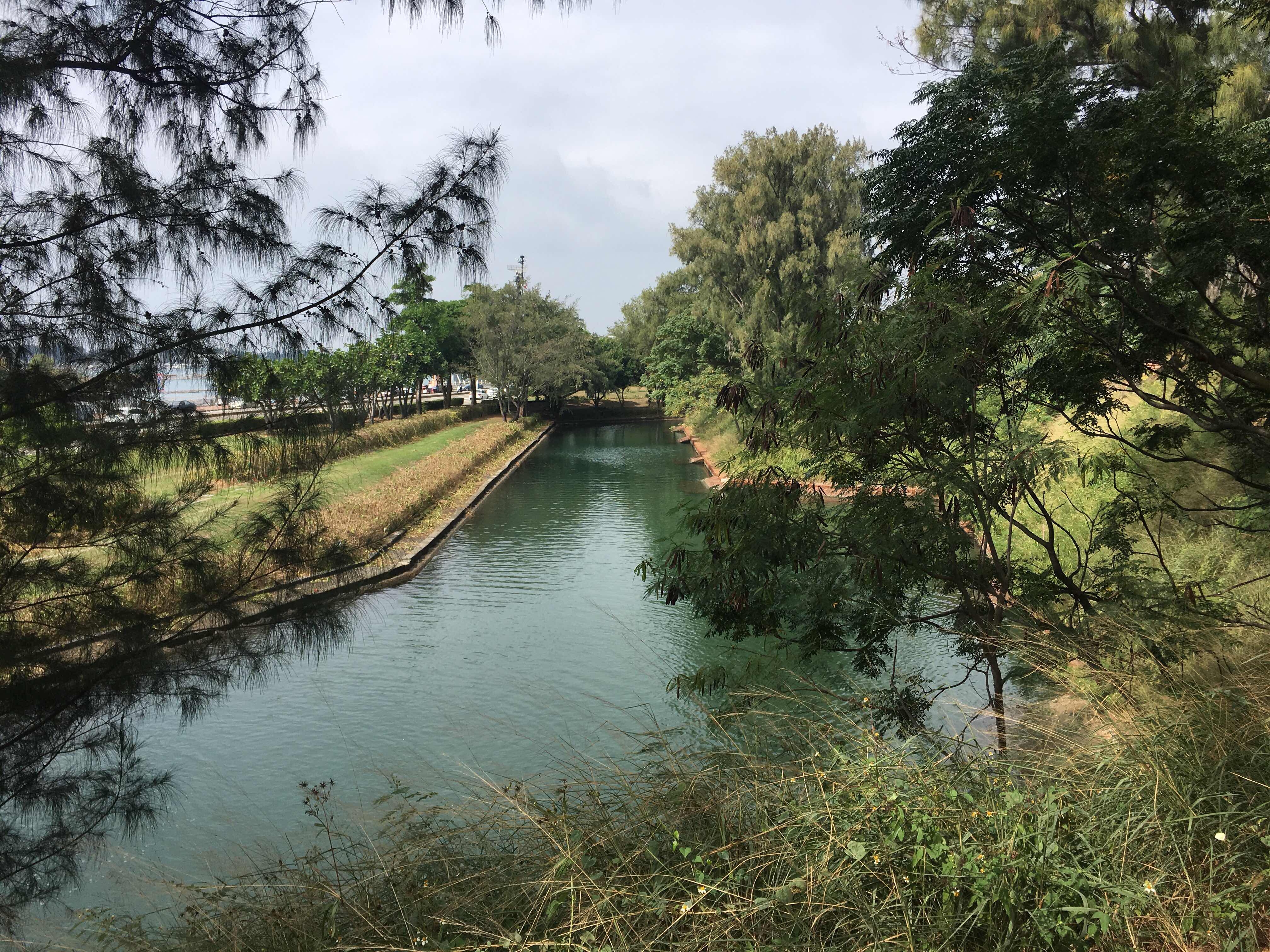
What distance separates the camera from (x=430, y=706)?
363 inches

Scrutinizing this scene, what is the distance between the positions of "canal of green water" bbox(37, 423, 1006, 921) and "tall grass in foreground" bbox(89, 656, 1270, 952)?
1.78ft

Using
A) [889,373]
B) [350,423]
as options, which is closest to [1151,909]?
[889,373]

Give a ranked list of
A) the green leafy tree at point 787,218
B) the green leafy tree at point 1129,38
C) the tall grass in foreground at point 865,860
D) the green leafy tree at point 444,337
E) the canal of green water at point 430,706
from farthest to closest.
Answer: the green leafy tree at point 444,337 → the green leafy tree at point 787,218 → the green leafy tree at point 1129,38 → the canal of green water at point 430,706 → the tall grass in foreground at point 865,860

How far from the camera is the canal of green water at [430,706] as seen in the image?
20.8 ft

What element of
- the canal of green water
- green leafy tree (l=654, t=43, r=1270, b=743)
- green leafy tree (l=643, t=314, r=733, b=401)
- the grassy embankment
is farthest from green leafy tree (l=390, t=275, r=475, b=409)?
Answer: green leafy tree (l=654, t=43, r=1270, b=743)

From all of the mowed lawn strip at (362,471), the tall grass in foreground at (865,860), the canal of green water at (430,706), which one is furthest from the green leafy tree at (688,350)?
the tall grass in foreground at (865,860)

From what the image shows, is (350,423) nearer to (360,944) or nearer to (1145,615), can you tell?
(360,944)

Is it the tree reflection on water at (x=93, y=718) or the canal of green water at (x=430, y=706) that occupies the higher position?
the tree reflection on water at (x=93, y=718)

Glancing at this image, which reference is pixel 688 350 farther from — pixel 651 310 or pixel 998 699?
pixel 998 699

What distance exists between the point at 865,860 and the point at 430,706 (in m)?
7.30

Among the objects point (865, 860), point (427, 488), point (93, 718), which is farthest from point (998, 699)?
point (427, 488)

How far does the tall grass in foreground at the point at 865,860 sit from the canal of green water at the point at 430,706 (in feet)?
1.78

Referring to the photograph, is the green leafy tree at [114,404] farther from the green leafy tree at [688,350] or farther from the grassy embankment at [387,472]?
the green leafy tree at [688,350]

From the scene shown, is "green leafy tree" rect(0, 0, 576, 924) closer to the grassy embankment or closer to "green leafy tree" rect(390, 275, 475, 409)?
the grassy embankment
